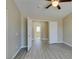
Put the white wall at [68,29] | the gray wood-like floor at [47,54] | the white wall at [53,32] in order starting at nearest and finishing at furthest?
the gray wood-like floor at [47,54] → the white wall at [68,29] → the white wall at [53,32]

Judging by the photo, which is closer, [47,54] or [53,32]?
[47,54]

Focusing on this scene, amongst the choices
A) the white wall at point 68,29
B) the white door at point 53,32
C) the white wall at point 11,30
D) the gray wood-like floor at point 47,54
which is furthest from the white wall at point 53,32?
the white wall at point 11,30

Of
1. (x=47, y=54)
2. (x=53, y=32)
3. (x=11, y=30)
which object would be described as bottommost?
(x=47, y=54)

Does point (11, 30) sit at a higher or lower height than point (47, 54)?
higher

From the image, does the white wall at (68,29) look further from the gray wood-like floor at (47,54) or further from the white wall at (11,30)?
the white wall at (11,30)

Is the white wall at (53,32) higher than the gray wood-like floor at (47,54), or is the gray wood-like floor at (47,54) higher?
the white wall at (53,32)

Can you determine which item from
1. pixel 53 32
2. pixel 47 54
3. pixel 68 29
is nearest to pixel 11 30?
pixel 47 54

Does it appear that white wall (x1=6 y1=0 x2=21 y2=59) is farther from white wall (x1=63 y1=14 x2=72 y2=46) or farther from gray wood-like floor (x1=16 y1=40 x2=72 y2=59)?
white wall (x1=63 y1=14 x2=72 y2=46)

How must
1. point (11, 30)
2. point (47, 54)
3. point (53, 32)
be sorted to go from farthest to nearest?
point (53, 32) < point (47, 54) < point (11, 30)

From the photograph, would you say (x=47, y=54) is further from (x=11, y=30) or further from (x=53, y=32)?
(x=53, y=32)

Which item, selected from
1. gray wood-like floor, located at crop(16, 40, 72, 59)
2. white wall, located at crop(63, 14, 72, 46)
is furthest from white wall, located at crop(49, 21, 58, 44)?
gray wood-like floor, located at crop(16, 40, 72, 59)

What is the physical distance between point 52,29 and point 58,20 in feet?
3.27

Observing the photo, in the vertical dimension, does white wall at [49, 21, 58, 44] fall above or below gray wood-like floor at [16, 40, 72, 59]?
above
